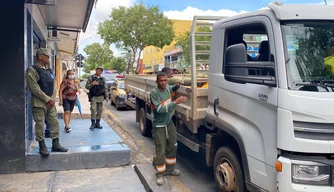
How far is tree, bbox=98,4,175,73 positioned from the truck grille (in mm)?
24951

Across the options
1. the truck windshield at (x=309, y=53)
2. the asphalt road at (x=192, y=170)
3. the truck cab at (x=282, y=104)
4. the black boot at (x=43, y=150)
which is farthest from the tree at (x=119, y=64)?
the truck windshield at (x=309, y=53)

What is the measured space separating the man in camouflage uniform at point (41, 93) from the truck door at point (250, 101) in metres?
2.65

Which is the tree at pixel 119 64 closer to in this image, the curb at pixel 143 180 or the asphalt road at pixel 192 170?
the asphalt road at pixel 192 170

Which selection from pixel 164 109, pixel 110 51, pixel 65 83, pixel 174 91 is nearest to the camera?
pixel 164 109

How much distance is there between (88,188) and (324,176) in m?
3.29

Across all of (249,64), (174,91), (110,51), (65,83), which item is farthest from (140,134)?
(110,51)

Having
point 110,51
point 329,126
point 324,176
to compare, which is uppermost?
point 110,51

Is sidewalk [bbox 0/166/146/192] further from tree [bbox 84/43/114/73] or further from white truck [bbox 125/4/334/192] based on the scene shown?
tree [bbox 84/43/114/73]

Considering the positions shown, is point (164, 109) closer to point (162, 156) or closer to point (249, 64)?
point (162, 156)

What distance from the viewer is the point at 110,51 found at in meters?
73.1

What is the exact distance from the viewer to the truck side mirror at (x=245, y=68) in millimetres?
3188

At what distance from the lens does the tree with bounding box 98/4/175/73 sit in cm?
2742

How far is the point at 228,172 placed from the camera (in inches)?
154

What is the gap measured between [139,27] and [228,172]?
2503 cm
